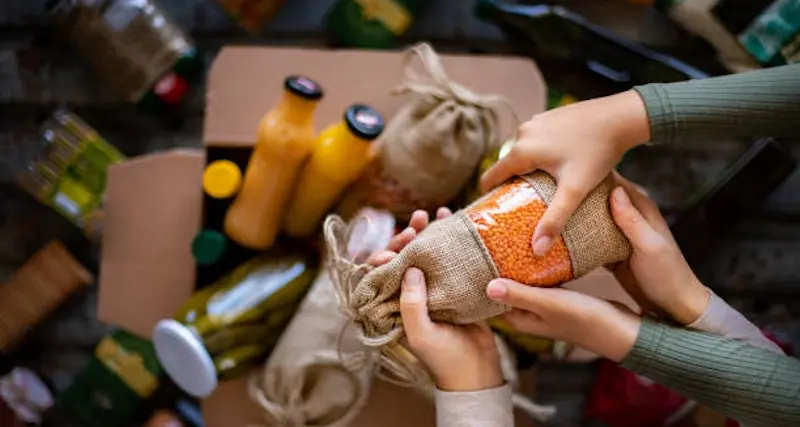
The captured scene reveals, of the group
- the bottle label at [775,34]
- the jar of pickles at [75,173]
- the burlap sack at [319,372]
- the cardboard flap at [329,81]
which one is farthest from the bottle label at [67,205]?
the bottle label at [775,34]

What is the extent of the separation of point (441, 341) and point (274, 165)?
12.2 inches

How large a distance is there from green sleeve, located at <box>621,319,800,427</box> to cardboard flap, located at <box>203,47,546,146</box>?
1.16 ft

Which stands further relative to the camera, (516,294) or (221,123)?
(221,123)

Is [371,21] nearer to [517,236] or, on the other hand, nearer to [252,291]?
[252,291]

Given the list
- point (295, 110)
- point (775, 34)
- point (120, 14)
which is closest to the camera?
point (295, 110)

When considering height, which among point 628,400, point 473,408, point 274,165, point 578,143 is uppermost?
point 578,143

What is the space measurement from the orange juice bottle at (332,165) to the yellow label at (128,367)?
0.38m

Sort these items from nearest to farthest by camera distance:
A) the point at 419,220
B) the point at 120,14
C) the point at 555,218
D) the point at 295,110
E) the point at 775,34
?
the point at 555,218
the point at 419,220
the point at 295,110
the point at 775,34
the point at 120,14

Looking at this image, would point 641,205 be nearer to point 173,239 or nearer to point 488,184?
point 488,184

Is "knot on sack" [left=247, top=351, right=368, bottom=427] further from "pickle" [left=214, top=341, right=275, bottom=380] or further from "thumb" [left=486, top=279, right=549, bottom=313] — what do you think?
"thumb" [left=486, top=279, right=549, bottom=313]

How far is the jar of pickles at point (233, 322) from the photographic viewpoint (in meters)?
0.81

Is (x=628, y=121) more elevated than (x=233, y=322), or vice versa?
(x=628, y=121)

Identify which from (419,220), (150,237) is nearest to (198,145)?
(150,237)

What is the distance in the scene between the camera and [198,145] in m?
1.21
